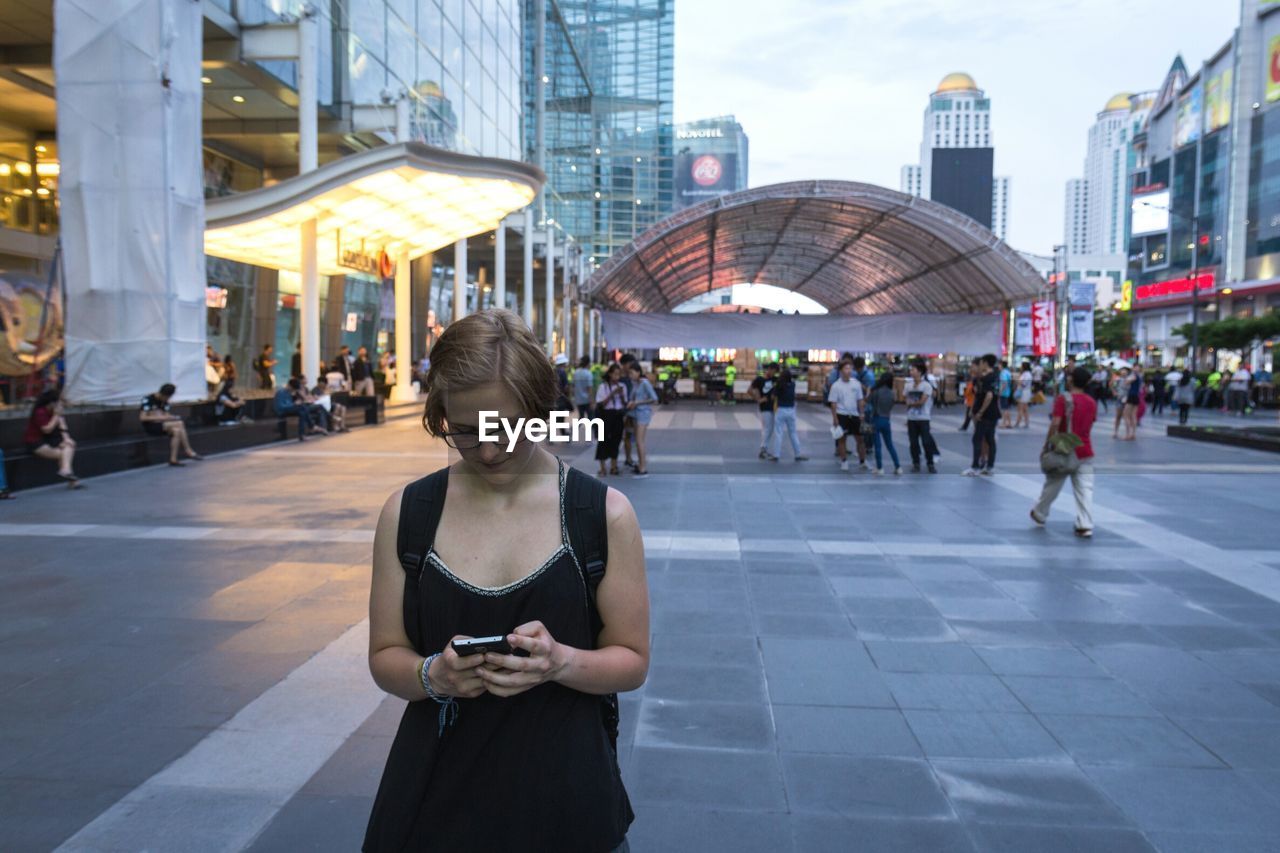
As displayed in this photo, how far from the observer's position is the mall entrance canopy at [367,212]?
19.3 meters

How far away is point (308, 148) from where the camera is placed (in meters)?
20.8

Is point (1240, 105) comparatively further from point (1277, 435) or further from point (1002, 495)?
point (1002, 495)

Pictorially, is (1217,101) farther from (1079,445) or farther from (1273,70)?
(1079,445)

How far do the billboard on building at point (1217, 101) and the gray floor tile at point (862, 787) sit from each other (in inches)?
3823

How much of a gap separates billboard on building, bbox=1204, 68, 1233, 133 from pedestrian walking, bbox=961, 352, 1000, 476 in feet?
284

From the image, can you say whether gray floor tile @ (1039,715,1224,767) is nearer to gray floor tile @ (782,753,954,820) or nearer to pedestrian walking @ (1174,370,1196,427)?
gray floor tile @ (782,753,954,820)

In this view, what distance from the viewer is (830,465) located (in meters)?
15.1

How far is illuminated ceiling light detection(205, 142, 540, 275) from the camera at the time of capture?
1928 cm

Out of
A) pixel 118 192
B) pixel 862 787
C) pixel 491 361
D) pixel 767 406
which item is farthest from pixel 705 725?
pixel 118 192

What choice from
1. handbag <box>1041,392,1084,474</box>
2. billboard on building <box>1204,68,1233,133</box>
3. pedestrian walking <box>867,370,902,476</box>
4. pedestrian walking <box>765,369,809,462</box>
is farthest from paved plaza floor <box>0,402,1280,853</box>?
billboard on building <box>1204,68,1233,133</box>

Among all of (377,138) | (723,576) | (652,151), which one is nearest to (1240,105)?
(652,151)

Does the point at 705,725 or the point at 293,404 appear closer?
the point at 705,725

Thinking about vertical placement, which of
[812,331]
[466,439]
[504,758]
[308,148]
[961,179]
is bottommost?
[504,758]

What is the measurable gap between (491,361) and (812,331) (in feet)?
103
